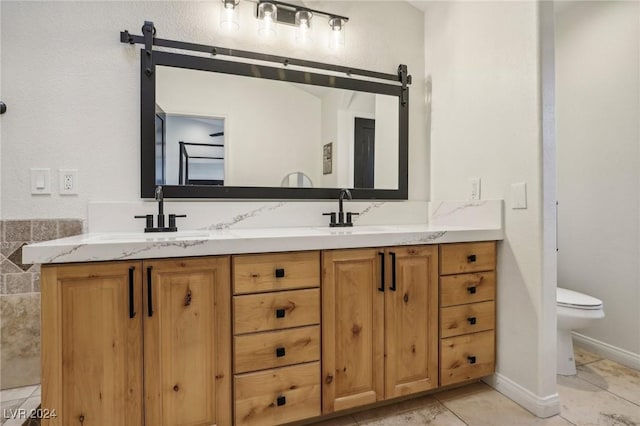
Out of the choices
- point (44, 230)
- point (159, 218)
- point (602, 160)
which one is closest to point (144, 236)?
point (159, 218)

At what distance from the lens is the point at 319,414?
1.46m

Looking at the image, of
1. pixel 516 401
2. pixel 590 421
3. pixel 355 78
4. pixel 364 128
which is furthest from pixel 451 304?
pixel 355 78

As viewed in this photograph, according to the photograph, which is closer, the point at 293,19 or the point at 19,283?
the point at 19,283

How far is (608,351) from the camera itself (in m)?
2.24

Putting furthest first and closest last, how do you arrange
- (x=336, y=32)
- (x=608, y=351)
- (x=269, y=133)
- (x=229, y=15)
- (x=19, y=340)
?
(x=608, y=351)
(x=336, y=32)
(x=269, y=133)
(x=229, y=15)
(x=19, y=340)

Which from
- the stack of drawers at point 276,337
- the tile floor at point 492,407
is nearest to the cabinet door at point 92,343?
the stack of drawers at point 276,337

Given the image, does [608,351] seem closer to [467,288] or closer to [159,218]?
[467,288]

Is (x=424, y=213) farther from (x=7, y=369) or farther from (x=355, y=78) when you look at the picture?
(x=7, y=369)

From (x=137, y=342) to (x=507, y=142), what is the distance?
1920 millimetres

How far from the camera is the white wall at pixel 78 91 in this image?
1.59 m

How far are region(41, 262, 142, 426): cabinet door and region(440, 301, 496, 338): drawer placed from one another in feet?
4.51

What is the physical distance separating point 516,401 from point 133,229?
212 centimetres

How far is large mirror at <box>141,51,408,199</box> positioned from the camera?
1.79 metres

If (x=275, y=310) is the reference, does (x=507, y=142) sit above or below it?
above
